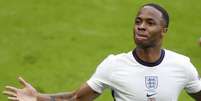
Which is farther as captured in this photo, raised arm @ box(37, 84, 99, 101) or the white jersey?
raised arm @ box(37, 84, 99, 101)

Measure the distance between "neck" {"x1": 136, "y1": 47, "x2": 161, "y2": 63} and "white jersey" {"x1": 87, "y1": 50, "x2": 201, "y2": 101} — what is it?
3 centimetres

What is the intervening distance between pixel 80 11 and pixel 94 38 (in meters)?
0.96

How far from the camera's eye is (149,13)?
4.51 meters

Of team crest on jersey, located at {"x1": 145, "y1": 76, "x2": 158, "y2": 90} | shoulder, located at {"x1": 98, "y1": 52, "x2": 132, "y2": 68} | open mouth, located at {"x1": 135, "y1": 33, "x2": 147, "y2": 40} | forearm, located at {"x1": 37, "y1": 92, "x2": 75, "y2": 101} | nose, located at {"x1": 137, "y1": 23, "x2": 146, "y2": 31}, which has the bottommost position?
forearm, located at {"x1": 37, "y1": 92, "x2": 75, "y2": 101}

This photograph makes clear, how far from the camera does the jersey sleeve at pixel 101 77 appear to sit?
4.54 meters

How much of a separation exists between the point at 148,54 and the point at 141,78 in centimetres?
21

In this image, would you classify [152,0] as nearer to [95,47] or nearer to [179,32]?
[179,32]

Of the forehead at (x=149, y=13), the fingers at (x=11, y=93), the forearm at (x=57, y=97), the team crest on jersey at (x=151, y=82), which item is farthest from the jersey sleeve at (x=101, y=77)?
the fingers at (x=11, y=93)

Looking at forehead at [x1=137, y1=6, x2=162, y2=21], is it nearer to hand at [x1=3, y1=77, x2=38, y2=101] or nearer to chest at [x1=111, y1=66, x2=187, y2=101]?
chest at [x1=111, y1=66, x2=187, y2=101]

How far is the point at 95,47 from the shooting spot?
9.97 metres

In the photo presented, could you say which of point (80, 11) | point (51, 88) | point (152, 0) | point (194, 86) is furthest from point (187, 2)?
point (194, 86)

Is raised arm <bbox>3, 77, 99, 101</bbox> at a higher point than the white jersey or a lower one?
lower

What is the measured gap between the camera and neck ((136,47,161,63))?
455 cm

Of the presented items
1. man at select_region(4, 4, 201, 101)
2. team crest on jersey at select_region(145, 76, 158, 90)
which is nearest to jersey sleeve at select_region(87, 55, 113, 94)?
man at select_region(4, 4, 201, 101)
